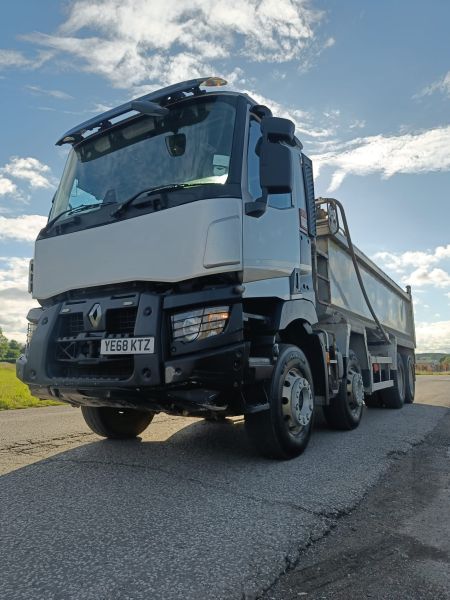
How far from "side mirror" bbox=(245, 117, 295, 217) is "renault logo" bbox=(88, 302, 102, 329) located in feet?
4.69

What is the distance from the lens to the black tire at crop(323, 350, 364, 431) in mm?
6012

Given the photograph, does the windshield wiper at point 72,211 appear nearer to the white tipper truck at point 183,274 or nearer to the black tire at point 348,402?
the white tipper truck at point 183,274

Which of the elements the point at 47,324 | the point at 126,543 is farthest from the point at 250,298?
the point at 126,543

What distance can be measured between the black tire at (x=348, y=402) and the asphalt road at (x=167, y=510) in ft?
1.56

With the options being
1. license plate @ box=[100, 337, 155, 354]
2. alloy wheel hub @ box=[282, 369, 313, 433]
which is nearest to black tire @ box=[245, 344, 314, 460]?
alloy wheel hub @ box=[282, 369, 313, 433]

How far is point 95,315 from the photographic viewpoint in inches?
151

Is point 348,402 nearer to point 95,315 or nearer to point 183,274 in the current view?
point 183,274

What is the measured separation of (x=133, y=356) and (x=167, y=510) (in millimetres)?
1089

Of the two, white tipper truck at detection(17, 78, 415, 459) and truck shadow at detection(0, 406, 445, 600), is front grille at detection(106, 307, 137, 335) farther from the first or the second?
truck shadow at detection(0, 406, 445, 600)

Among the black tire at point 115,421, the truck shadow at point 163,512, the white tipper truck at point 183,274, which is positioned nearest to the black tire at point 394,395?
the truck shadow at point 163,512

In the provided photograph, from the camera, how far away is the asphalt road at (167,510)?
83.9 inches

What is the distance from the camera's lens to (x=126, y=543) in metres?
2.51

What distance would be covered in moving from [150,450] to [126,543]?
90.8 inches

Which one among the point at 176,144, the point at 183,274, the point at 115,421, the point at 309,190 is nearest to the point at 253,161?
the point at 176,144
